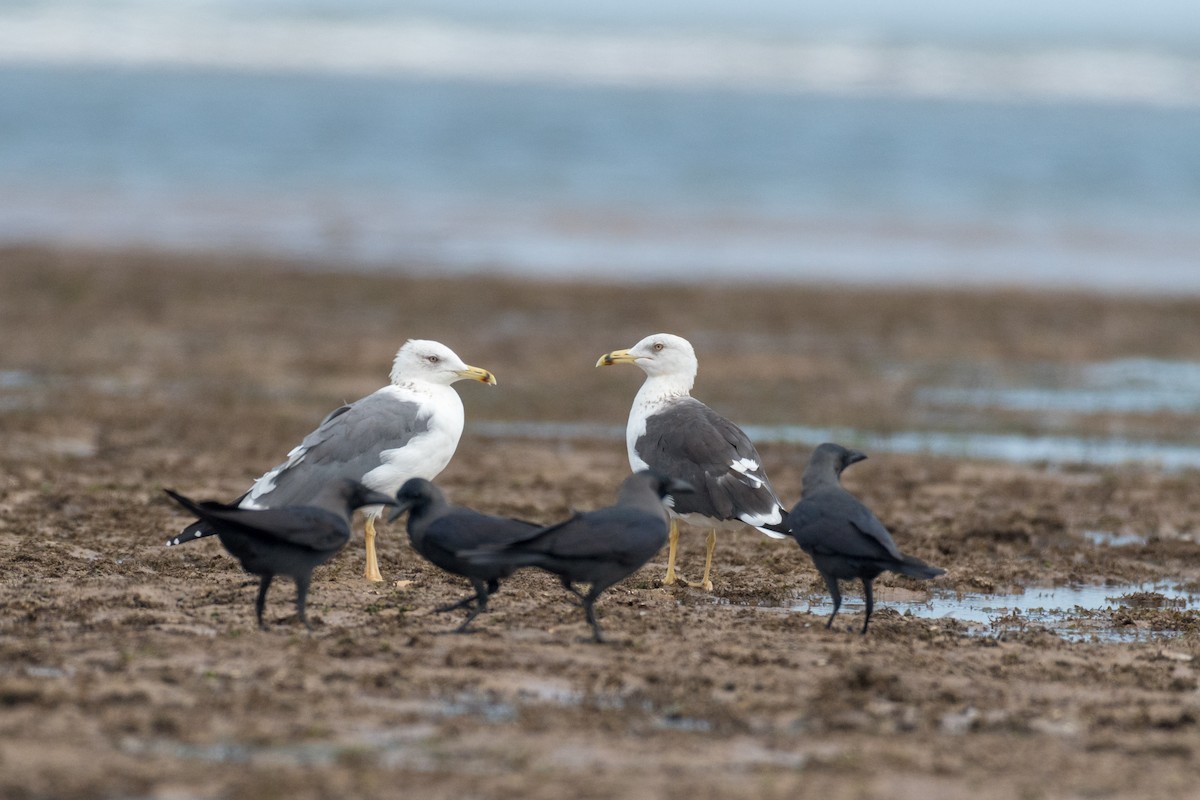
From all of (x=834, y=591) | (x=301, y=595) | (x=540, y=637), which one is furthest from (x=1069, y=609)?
(x=301, y=595)

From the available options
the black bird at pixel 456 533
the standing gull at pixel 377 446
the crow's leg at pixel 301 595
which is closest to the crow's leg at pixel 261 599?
the crow's leg at pixel 301 595

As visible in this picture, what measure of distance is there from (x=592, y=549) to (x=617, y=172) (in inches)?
1361

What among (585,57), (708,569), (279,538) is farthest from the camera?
(585,57)

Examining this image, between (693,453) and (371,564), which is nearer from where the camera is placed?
(371,564)

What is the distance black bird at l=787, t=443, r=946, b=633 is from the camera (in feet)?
22.4

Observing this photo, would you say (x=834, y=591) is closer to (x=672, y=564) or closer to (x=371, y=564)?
(x=672, y=564)

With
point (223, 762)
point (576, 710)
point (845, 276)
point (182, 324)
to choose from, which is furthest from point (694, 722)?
point (845, 276)

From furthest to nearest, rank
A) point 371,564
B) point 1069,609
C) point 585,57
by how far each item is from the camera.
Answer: point 585,57, point 371,564, point 1069,609

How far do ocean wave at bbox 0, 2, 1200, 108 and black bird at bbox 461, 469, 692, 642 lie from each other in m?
90.7

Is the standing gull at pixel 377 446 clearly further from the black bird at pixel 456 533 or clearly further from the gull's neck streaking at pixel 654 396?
the gull's neck streaking at pixel 654 396

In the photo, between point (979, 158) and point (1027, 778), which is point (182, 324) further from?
point (979, 158)

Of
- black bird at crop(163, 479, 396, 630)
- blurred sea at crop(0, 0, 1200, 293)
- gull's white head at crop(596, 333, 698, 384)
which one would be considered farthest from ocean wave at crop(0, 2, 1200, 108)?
black bird at crop(163, 479, 396, 630)

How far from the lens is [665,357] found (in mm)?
9203

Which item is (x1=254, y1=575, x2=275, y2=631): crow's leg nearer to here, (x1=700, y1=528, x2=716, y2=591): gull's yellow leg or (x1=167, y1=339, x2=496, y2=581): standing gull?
(x1=167, y1=339, x2=496, y2=581): standing gull
